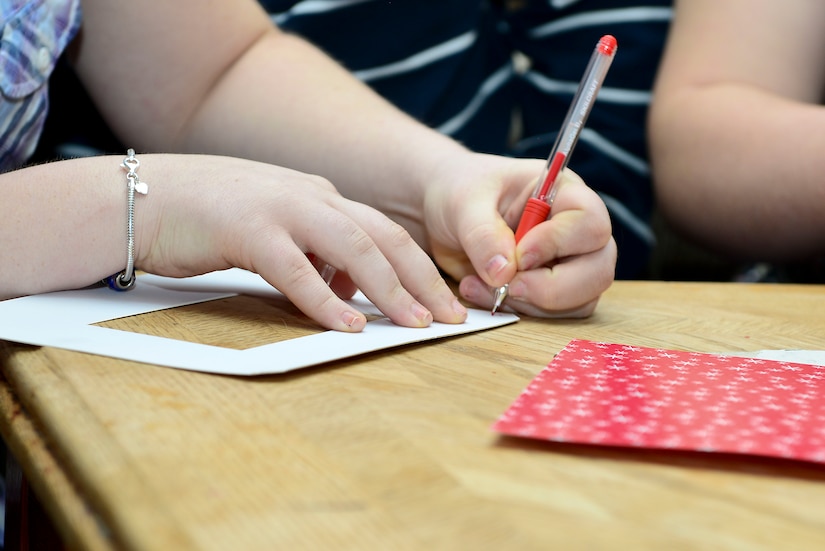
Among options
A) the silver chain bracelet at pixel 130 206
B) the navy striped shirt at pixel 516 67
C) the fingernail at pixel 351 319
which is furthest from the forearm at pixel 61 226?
the navy striped shirt at pixel 516 67

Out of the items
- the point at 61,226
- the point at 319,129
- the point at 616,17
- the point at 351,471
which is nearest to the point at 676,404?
the point at 351,471

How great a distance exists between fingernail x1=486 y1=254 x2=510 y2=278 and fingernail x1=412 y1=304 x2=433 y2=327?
81mm

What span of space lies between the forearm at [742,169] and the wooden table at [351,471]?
556 millimetres

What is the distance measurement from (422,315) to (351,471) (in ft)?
0.78

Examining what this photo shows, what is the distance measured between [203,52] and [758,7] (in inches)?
27.8

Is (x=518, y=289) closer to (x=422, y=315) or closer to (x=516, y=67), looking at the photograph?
(x=422, y=315)

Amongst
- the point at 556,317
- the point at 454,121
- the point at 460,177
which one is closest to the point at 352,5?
the point at 454,121

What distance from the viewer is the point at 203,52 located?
2.85ft

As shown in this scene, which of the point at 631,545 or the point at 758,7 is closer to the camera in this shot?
the point at 631,545

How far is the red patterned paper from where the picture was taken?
1.10ft

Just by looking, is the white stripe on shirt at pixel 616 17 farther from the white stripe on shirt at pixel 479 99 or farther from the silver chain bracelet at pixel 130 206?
the silver chain bracelet at pixel 130 206

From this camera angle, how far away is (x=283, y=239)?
0.52 metres

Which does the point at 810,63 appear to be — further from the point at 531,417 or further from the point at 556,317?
the point at 531,417

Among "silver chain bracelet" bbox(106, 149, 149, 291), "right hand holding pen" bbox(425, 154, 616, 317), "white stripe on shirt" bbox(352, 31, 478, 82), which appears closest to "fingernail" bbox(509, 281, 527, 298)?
"right hand holding pen" bbox(425, 154, 616, 317)
